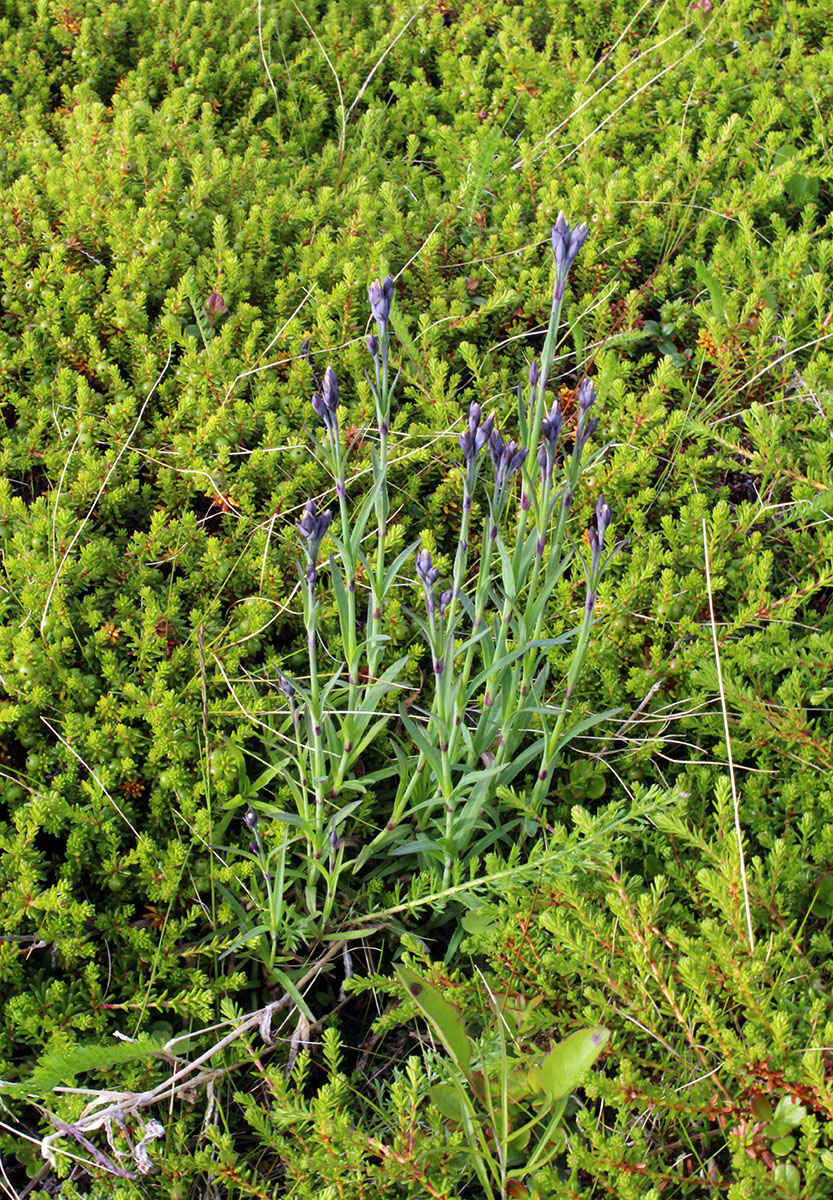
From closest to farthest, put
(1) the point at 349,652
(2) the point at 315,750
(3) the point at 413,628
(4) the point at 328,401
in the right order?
(4) the point at 328,401 → (2) the point at 315,750 → (1) the point at 349,652 → (3) the point at 413,628

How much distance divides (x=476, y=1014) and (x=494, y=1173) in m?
0.34

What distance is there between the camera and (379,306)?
1834mm

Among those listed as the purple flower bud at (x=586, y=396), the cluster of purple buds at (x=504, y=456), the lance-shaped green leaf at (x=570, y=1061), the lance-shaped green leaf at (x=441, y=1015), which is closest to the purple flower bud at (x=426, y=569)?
the cluster of purple buds at (x=504, y=456)

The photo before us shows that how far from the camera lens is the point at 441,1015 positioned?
1.79 metres

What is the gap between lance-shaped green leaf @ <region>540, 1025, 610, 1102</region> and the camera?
1.71 meters

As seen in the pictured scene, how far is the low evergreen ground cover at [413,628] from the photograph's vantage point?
1.89 meters

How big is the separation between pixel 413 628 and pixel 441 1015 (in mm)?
1189

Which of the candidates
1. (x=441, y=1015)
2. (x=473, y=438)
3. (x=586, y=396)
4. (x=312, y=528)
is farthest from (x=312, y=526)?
(x=441, y=1015)

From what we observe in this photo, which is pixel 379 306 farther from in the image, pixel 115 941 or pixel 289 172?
pixel 289 172

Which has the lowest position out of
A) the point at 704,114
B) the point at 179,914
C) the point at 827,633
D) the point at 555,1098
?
the point at 827,633

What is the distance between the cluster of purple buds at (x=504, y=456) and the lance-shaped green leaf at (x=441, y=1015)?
0.94m

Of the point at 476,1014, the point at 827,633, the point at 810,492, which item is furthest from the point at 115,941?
the point at 810,492

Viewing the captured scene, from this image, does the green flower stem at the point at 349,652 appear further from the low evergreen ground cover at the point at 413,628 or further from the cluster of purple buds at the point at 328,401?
the cluster of purple buds at the point at 328,401

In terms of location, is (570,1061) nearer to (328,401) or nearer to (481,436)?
(481,436)
